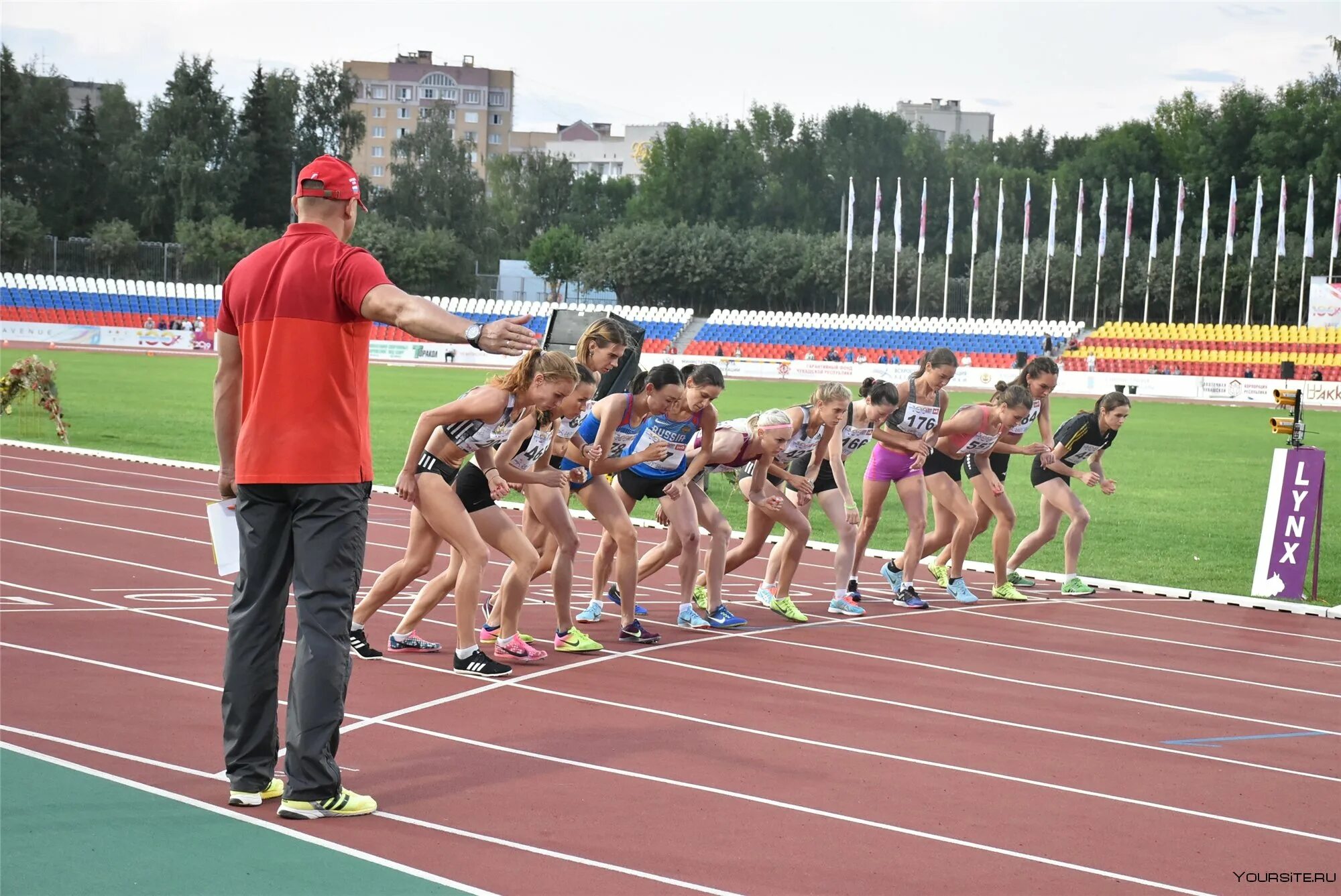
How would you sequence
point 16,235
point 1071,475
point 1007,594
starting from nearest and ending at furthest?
point 1007,594
point 1071,475
point 16,235

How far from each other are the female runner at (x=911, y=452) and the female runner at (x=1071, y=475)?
3.59ft

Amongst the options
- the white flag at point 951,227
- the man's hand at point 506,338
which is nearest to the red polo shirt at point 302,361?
the man's hand at point 506,338

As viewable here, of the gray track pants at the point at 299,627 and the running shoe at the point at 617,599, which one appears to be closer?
the gray track pants at the point at 299,627

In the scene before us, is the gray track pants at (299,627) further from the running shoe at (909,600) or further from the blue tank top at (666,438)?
the running shoe at (909,600)

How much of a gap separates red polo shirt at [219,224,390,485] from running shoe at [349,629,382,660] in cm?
312

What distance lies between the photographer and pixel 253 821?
4895 mm

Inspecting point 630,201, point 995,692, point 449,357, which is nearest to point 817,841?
point 995,692

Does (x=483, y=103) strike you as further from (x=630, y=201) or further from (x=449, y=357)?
(x=449, y=357)

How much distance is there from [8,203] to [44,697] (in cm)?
6298

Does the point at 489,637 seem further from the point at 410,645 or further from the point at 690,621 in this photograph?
the point at 690,621

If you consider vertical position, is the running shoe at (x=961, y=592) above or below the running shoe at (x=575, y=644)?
below

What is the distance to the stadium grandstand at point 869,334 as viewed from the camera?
5078 centimetres

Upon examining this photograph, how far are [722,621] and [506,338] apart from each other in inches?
212

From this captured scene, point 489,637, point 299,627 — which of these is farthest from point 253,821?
point 489,637
